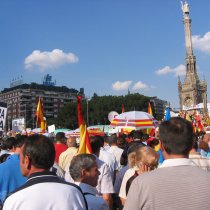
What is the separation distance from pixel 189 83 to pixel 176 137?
93.8 metres

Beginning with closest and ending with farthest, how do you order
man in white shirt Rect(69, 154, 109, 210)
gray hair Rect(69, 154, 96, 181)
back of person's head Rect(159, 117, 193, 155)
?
back of person's head Rect(159, 117, 193, 155) → man in white shirt Rect(69, 154, 109, 210) → gray hair Rect(69, 154, 96, 181)

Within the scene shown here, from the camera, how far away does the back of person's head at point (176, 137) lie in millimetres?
2877

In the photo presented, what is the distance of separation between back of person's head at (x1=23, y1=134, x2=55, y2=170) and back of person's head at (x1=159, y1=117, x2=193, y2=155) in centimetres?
89

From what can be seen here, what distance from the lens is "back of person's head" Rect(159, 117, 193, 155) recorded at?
2.88 metres

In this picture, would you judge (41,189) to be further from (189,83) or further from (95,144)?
(189,83)

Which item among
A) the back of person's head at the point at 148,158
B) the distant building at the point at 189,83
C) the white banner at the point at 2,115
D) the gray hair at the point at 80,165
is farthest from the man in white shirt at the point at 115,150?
the distant building at the point at 189,83

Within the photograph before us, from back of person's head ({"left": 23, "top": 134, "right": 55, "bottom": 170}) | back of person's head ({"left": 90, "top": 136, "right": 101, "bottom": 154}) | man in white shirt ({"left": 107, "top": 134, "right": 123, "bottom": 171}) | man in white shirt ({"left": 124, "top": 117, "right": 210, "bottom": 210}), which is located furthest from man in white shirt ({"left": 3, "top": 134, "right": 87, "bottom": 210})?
man in white shirt ({"left": 107, "top": 134, "right": 123, "bottom": 171})

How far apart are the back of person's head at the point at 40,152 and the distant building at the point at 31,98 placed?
12552cm

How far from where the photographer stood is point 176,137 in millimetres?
2914

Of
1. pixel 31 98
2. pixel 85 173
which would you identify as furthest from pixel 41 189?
pixel 31 98

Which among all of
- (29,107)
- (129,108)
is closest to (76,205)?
(129,108)

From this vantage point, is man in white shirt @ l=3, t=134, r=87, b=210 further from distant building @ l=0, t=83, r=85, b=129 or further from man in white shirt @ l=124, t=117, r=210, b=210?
distant building @ l=0, t=83, r=85, b=129

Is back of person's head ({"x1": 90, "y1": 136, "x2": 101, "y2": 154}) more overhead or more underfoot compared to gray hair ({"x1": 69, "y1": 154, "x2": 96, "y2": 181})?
more overhead

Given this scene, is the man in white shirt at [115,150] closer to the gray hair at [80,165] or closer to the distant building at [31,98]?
the gray hair at [80,165]
